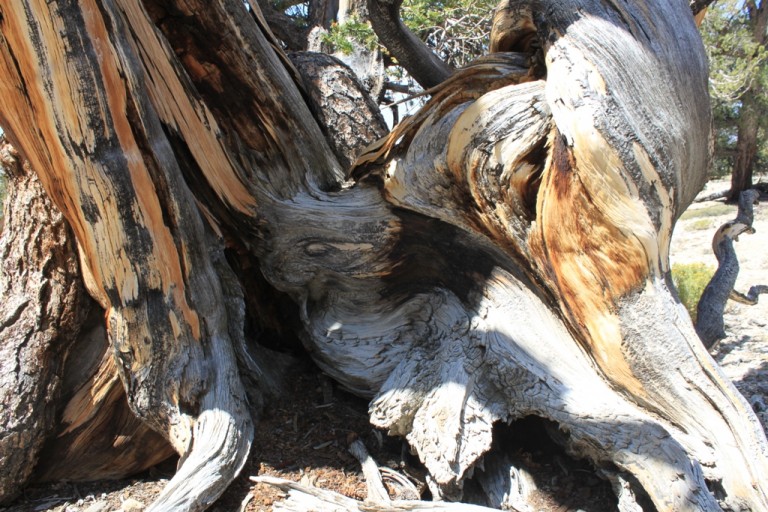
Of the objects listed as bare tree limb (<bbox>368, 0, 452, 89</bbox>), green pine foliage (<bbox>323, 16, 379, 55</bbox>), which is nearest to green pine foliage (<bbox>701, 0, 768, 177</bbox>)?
green pine foliage (<bbox>323, 16, 379, 55</bbox>)

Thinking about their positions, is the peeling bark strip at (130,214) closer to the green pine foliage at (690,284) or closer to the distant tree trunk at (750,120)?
the green pine foliage at (690,284)

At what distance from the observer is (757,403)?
2.69 meters

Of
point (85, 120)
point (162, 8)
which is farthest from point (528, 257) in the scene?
point (162, 8)

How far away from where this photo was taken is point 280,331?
10.0 feet

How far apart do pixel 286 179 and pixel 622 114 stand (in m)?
1.52

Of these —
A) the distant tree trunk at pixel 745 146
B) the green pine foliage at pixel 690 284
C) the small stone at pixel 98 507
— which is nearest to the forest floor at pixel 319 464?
the small stone at pixel 98 507

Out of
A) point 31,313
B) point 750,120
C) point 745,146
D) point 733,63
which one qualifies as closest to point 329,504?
point 31,313

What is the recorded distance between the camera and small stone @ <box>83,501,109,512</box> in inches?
91.4

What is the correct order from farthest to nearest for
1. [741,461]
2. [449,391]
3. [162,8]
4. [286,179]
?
1. [286,179]
2. [162,8]
3. [449,391]
4. [741,461]

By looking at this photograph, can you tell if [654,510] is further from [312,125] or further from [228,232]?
[312,125]

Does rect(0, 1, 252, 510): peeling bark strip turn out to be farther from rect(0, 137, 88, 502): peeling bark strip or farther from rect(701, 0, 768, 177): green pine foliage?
rect(701, 0, 768, 177): green pine foliage

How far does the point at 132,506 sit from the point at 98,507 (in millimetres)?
147

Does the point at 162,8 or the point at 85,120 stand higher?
the point at 162,8

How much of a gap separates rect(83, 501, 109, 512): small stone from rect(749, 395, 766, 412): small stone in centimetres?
268
